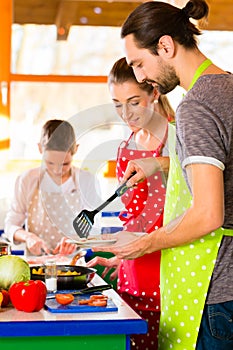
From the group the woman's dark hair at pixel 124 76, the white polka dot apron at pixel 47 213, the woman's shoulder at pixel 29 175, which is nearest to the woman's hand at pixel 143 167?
the woman's dark hair at pixel 124 76

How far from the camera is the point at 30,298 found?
1887 millimetres

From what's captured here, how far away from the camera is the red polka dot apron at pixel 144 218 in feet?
7.80

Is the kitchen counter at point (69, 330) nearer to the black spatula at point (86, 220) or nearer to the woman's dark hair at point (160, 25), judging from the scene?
the black spatula at point (86, 220)

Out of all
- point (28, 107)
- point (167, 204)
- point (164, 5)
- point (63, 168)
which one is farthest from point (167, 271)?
point (28, 107)

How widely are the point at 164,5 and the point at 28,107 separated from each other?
108 inches

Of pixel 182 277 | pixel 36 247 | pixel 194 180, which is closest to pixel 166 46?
pixel 194 180

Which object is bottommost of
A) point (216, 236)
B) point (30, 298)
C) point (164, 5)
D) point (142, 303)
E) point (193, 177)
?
point (142, 303)

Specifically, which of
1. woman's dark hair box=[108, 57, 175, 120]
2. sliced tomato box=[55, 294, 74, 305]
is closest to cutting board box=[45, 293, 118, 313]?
sliced tomato box=[55, 294, 74, 305]

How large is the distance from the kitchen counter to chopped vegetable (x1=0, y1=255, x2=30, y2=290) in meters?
0.22

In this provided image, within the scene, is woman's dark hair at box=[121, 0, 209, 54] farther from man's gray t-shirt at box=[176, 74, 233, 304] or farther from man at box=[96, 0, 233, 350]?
man's gray t-shirt at box=[176, 74, 233, 304]

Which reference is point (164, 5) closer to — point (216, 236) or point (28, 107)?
point (216, 236)

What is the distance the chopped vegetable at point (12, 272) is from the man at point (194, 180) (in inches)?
11.1

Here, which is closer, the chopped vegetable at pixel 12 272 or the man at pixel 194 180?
the man at pixel 194 180

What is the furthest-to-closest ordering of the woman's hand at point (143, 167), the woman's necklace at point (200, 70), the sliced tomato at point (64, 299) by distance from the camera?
the woman's hand at point (143, 167), the sliced tomato at point (64, 299), the woman's necklace at point (200, 70)
